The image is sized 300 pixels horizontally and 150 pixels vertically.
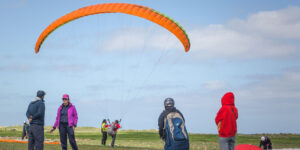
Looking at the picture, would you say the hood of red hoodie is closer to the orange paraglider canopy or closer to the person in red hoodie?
→ the person in red hoodie

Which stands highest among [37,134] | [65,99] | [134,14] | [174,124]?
[134,14]

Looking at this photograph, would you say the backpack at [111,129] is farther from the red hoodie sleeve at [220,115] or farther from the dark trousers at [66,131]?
the red hoodie sleeve at [220,115]

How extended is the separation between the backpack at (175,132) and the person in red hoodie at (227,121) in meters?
1.22

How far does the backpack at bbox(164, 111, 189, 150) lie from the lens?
8.02m

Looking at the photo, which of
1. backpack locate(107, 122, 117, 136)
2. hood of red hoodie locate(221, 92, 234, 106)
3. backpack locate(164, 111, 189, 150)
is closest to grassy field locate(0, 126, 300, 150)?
backpack locate(107, 122, 117, 136)

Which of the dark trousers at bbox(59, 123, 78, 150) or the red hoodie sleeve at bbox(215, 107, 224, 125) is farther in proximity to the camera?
the dark trousers at bbox(59, 123, 78, 150)

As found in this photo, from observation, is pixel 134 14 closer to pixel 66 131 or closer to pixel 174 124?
pixel 66 131

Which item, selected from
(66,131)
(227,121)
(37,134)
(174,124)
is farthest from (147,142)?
(174,124)

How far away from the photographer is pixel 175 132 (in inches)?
317

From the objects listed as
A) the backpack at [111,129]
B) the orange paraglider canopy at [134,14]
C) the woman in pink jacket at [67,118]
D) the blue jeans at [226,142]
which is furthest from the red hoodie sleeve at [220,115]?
the backpack at [111,129]

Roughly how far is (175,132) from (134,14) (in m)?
8.38

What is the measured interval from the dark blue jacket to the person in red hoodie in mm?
5524

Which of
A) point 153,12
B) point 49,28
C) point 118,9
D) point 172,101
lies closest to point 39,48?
point 49,28

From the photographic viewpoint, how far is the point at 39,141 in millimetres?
11172
